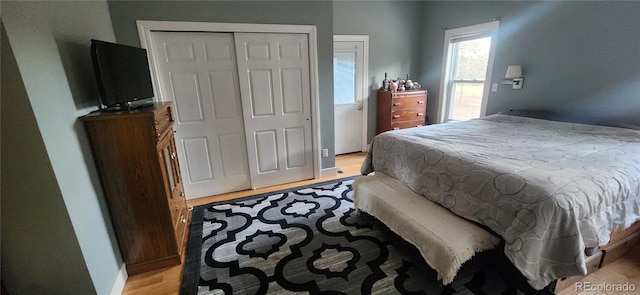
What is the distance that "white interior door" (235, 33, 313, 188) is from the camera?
9.31 ft

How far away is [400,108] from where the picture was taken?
14.0 ft

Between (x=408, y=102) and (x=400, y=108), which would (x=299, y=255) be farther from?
(x=408, y=102)

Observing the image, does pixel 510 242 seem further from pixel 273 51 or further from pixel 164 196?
pixel 273 51

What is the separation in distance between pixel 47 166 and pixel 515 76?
424cm

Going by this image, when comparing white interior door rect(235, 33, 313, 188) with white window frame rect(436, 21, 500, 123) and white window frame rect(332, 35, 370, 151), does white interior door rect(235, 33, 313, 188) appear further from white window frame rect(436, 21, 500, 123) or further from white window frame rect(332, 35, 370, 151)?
white window frame rect(436, 21, 500, 123)

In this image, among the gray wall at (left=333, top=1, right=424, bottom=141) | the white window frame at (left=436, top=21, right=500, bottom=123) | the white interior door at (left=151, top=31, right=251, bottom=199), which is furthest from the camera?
the gray wall at (left=333, top=1, right=424, bottom=141)

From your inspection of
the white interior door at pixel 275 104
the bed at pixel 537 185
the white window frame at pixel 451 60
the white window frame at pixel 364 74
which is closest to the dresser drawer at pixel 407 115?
the white window frame at pixel 451 60

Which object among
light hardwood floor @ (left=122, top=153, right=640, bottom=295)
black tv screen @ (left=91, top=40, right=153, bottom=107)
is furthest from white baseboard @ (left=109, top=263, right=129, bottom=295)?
black tv screen @ (left=91, top=40, right=153, bottom=107)

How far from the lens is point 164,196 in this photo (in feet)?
5.99

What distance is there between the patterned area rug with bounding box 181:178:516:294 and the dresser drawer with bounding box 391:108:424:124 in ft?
6.71


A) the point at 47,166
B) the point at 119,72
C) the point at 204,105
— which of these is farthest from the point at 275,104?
the point at 47,166

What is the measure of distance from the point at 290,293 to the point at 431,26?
14.5 feet

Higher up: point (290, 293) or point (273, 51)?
point (273, 51)

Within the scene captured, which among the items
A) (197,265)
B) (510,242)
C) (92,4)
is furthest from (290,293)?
(92,4)
